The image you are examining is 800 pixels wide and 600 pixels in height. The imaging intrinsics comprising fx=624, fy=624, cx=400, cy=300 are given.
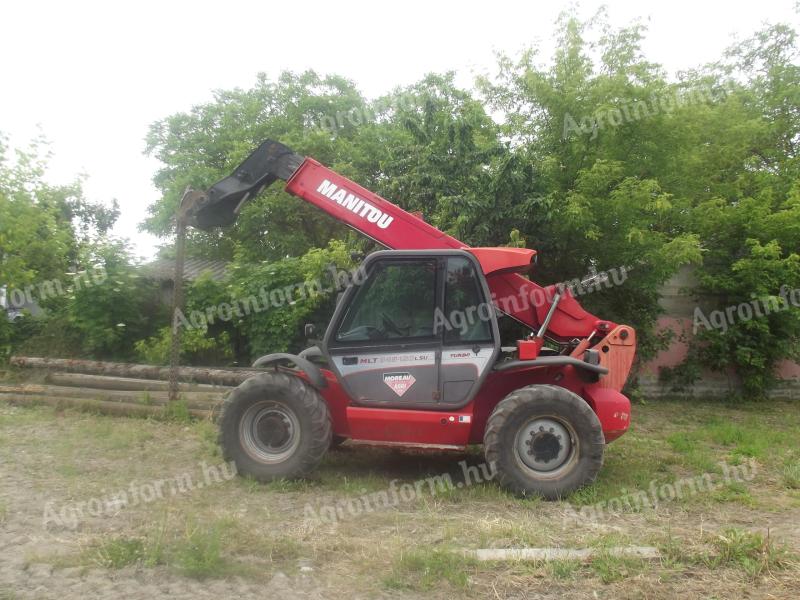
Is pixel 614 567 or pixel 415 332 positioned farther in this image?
pixel 415 332

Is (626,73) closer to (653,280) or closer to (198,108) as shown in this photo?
(653,280)

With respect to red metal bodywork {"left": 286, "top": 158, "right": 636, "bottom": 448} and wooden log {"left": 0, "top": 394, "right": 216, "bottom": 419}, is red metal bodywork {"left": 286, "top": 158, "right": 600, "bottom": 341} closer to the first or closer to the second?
red metal bodywork {"left": 286, "top": 158, "right": 636, "bottom": 448}

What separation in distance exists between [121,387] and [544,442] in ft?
20.9

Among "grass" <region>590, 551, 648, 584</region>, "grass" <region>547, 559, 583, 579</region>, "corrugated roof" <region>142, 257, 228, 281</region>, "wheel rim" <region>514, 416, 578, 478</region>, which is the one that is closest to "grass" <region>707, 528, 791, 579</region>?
"grass" <region>590, 551, 648, 584</region>

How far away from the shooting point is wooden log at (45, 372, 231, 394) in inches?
350

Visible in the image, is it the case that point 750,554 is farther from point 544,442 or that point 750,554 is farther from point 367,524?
point 367,524

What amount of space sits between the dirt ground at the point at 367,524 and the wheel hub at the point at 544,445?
1.21ft

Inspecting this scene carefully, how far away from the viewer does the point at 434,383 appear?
5617 millimetres

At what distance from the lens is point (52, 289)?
437 inches

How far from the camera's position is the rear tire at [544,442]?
539 centimetres

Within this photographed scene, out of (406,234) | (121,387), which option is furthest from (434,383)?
(121,387)

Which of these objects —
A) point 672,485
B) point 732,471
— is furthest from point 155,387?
point 732,471

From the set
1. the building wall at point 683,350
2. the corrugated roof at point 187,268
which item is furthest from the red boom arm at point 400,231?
the building wall at point 683,350

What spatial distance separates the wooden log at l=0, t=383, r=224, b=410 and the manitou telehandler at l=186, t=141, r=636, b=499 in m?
2.78
